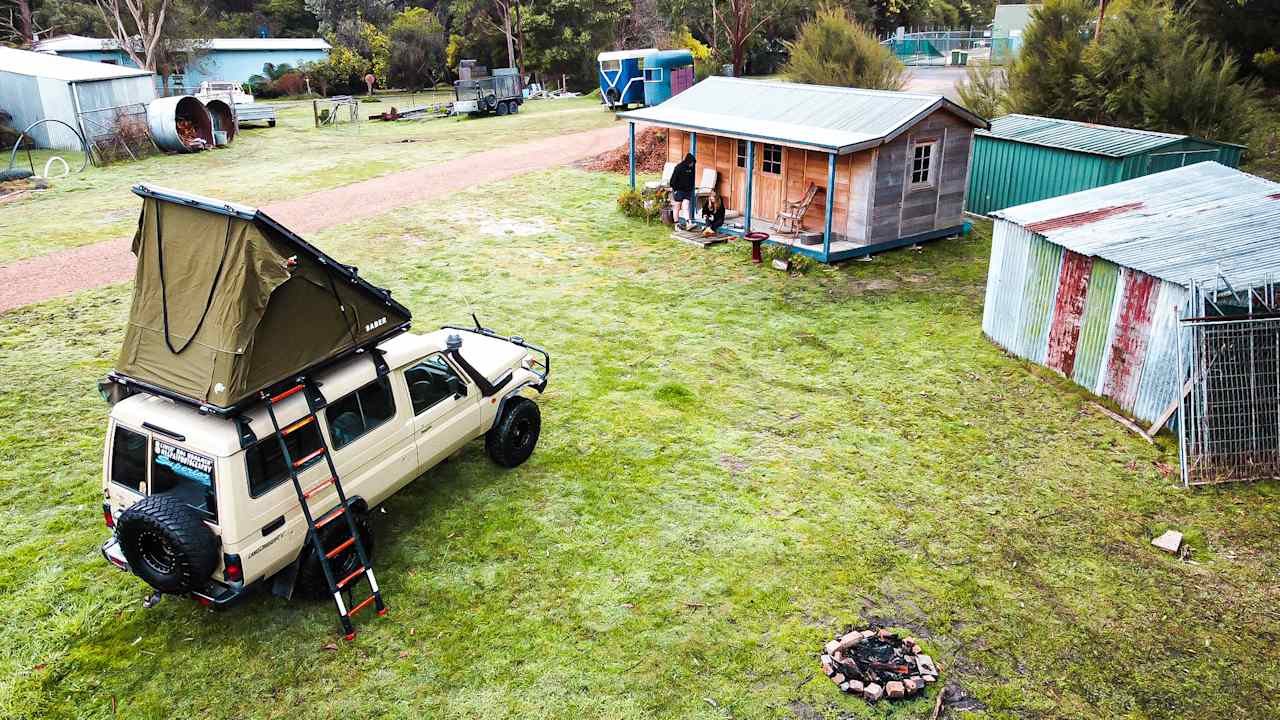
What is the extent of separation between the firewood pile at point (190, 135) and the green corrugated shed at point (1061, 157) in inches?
1055

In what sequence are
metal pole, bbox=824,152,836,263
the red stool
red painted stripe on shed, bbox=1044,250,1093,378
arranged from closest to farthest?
1. red painted stripe on shed, bbox=1044,250,1093,378
2. metal pole, bbox=824,152,836,263
3. the red stool

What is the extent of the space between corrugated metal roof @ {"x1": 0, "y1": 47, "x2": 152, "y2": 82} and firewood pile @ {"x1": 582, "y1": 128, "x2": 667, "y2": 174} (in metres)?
18.5

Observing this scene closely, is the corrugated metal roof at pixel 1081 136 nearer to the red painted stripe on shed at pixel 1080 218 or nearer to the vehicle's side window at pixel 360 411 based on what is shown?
the red painted stripe on shed at pixel 1080 218

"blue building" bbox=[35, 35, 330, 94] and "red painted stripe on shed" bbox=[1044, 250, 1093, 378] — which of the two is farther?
"blue building" bbox=[35, 35, 330, 94]

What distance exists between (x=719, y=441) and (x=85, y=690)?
22.6 feet

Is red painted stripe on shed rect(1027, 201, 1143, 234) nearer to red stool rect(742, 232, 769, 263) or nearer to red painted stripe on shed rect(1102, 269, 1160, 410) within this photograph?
red painted stripe on shed rect(1102, 269, 1160, 410)

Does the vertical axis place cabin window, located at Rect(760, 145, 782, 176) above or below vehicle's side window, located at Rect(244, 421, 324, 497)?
above

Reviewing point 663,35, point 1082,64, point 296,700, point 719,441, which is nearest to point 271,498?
point 296,700

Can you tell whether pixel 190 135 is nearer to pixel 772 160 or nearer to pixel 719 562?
pixel 772 160

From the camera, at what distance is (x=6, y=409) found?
11672mm

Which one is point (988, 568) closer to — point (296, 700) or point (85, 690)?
point (296, 700)

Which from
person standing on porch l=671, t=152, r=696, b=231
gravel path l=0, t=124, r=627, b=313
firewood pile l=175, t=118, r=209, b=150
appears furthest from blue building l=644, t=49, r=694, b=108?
person standing on porch l=671, t=152, r=696, b=231

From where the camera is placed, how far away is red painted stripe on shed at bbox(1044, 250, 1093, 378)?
1157 centimetres

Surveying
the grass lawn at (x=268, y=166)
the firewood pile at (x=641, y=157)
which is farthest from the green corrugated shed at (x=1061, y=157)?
the grass lawn at (x=268, y=166)
